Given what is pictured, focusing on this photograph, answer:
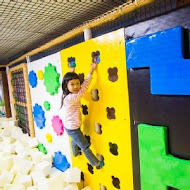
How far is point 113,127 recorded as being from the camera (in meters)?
1.29

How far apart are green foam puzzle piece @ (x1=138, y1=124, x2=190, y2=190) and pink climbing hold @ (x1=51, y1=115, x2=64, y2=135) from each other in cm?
101

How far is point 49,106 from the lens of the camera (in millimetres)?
2090

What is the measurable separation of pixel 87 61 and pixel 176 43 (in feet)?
2.35

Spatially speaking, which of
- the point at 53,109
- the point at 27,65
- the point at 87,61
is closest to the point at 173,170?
the point at 87,61

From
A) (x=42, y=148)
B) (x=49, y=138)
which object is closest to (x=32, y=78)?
(x=49, y=138)

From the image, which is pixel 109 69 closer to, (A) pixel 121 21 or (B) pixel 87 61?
(B) pixel 87 61

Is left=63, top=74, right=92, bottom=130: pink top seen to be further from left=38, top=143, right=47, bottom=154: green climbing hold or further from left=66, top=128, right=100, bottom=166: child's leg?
left=38, top=143, right=47, bottom=154: green climbing hold

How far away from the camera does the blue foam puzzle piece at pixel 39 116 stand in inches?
89.6

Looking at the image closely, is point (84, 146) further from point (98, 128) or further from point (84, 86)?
point (84, 86)

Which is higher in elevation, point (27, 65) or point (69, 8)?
point (69, 8)

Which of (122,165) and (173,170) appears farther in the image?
(122,165)

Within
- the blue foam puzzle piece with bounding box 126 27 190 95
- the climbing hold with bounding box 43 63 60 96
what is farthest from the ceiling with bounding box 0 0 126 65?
the blue foam puzzle piece with bounding box 126 27 190 95

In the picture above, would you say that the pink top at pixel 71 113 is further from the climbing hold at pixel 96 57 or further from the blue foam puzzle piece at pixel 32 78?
the blue foam puzzle piece at pixel 32 78

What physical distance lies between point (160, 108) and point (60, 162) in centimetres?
140
